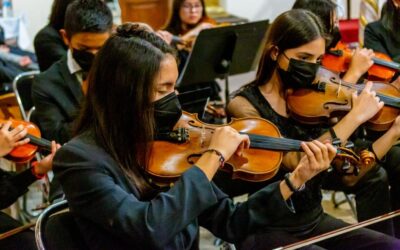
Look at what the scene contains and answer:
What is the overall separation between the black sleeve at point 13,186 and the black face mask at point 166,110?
0.63m

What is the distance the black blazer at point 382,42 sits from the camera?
253 centimetres

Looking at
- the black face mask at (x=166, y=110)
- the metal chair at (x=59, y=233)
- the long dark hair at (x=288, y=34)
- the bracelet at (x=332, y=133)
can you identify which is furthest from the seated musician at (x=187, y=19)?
the metal chair at (x=59, y=233)

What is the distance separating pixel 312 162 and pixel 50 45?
1710 millimetres

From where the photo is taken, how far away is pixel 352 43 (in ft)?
12.0

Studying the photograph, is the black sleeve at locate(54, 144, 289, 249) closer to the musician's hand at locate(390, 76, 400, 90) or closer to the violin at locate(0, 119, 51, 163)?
the violin at locate(0, 119, 51, 163)

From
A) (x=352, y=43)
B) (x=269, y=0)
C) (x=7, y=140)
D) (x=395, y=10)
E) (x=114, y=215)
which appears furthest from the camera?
(x=269, y=0)

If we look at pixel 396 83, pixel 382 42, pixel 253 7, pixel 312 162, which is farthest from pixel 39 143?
pixel 253 7

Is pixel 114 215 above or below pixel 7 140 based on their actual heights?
above

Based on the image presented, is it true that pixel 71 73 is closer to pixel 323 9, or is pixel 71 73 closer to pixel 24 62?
pixel 323 9

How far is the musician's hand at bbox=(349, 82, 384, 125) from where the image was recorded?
1673 mm

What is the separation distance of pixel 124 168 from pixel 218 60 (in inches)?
65.0

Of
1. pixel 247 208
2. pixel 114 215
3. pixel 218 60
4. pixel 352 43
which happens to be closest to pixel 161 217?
pixel 114 215

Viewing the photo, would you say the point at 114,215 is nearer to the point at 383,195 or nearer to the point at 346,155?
the point at 346,155

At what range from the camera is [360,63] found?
2.09 m
